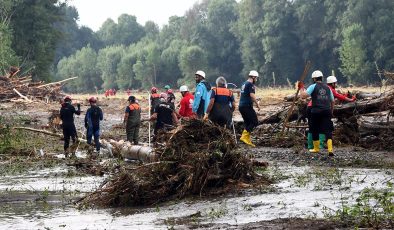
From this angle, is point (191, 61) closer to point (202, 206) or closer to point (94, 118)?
point (94, 118)

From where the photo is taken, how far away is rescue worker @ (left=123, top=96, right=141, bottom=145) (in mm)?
20484

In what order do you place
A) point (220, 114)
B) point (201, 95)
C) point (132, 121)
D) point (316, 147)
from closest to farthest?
1. point (220, 114)
2. point (316, 147)
3. point (201, 95)
4. point (132, 121)

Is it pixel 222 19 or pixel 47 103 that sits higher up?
pixel 222 19

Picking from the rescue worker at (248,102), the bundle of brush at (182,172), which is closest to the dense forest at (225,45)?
the rescue worker at (248,102)


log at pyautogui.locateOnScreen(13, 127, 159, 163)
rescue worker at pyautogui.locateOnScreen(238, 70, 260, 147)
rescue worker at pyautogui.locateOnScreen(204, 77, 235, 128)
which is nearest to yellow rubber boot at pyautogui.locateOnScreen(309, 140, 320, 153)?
rescue worker at pyautogui.locateOnScreen(204, 77, 235, 128)

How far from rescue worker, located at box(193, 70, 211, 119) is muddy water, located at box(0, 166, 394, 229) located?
3.53 meters

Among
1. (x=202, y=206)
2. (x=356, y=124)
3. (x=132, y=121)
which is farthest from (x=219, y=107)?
(x=202, y=206)

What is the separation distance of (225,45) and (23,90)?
2532 inches

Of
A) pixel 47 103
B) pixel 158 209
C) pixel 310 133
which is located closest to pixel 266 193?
pixel 158 209

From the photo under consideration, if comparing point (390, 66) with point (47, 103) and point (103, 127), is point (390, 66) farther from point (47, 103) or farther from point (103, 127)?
point (103, 127)

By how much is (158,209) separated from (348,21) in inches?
2939

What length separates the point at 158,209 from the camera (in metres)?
10.7

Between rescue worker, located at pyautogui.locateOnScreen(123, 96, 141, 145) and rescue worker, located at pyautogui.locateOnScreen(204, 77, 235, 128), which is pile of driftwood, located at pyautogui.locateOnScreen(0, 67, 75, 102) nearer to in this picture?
rescue worker, located at pyautogui.locateOnScreen(123, 96, 141, 145)

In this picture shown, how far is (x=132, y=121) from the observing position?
20.5 metres
